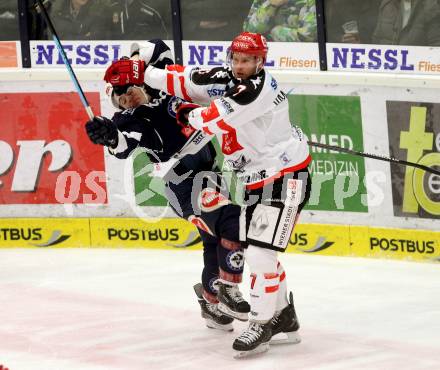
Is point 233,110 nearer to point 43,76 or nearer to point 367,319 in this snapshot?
point 367,319

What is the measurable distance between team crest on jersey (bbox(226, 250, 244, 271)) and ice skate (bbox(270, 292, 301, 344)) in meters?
0.33

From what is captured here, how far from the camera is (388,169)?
741cm

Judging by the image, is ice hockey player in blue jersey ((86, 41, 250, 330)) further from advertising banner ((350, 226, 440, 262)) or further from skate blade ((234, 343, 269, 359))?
advertising banner ((350, 226, 440, 262))

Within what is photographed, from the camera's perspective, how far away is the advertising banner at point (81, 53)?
812 centimetres

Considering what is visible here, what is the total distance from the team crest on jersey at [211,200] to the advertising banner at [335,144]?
2103 mm

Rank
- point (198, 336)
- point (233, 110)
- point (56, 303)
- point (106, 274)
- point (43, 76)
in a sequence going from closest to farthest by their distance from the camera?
point (233, 110) < point (198, 336) < point (56, 303) < point (106, 274) < point (43, 76)

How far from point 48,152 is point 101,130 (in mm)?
3122

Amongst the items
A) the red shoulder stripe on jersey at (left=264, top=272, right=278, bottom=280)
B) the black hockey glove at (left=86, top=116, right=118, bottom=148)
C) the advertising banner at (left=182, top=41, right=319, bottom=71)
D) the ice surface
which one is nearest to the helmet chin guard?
the black hockey glove at (left=86, top=116, right=118, bottom=148)

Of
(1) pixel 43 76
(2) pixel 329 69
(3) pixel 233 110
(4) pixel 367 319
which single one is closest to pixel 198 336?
(4) pixel 367 319

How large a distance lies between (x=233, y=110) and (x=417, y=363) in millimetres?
1455

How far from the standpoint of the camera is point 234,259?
5625 millimetres

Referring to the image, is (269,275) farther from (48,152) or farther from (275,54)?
(48,152)

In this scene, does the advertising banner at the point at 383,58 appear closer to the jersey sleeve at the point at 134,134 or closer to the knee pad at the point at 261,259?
the jersey sleeve at the point at 134,134

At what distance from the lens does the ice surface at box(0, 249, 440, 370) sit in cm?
525
